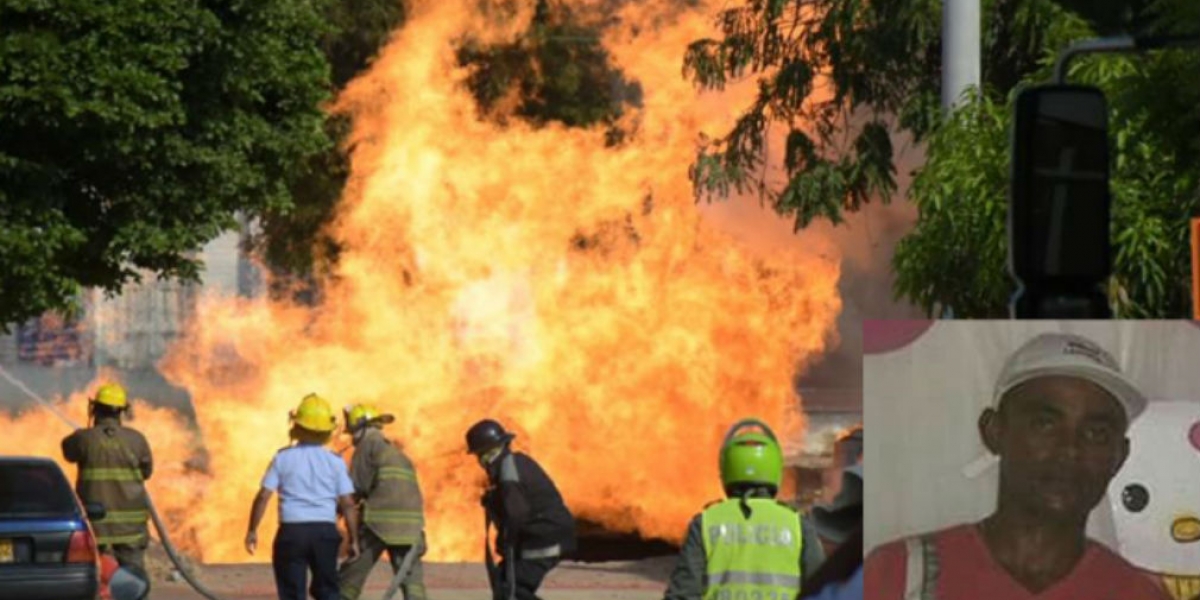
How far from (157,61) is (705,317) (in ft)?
30.7

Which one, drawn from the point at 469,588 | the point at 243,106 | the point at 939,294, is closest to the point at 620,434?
the point at 469,588

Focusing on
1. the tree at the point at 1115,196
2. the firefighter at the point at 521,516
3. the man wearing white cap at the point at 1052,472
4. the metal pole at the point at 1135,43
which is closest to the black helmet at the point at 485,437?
the firefighter at the point at 521,516

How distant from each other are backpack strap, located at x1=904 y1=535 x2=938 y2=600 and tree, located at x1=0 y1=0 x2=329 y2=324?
1311 centimetres

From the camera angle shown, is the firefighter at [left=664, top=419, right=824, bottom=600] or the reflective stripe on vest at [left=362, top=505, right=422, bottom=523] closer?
the firefighter at [left=664, top=419, right=824, bottom=600]

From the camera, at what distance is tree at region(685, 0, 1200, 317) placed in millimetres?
12836

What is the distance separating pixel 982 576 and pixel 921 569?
0.15 metres

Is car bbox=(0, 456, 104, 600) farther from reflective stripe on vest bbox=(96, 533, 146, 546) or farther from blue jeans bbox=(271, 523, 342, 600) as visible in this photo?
blue jeans bbox=(271, 523, 342, 600)

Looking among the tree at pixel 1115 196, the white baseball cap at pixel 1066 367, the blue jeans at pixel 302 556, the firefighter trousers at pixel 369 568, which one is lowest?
the firefighter trousers at pixel 369 568

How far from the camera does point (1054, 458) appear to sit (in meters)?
5.92

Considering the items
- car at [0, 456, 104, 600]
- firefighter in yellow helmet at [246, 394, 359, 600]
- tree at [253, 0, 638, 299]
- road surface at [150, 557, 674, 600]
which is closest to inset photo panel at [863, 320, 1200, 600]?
firefighter in yellow helmet at [246, 394, 359, 600]

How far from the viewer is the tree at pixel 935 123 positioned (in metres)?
12.8

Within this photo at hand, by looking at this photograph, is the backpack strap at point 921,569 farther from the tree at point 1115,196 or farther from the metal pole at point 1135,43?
the tree at point 1115,196

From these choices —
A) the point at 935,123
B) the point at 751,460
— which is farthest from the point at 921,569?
the point at 935,123

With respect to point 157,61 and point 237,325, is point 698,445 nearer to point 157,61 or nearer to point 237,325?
point 237,325
